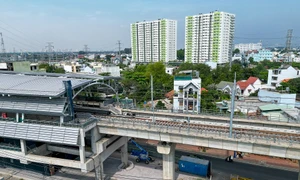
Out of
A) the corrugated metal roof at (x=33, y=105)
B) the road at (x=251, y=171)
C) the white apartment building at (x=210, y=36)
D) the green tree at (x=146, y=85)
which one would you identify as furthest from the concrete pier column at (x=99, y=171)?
the white apartment building at (x=210, y=36)

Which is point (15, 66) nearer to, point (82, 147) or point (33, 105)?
point (33, 105)

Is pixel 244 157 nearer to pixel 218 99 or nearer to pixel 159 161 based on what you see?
pixel 159 161

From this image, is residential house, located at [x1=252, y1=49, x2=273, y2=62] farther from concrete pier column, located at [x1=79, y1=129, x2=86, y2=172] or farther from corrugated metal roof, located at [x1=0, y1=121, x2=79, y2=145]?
Result: corrugated metal roof, located at [x1=0, y1=121, x2=79, y2=145]

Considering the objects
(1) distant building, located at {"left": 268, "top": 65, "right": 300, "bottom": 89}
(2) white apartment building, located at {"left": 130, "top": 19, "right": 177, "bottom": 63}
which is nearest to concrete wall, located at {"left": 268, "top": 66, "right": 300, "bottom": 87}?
(1) distant building, located at {"left": 268, "top": 65, "right": 300, "bottom": 89}

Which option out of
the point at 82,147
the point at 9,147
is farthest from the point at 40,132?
the point at 9,147

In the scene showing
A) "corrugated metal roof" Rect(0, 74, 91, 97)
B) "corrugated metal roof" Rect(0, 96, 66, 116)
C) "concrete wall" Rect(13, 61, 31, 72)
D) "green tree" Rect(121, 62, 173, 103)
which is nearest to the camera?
"corrugated metal roof" Rect(0, 74, 91, 97)

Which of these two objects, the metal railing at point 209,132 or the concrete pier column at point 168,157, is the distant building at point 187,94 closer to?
the concrete pier column at point 168,157
